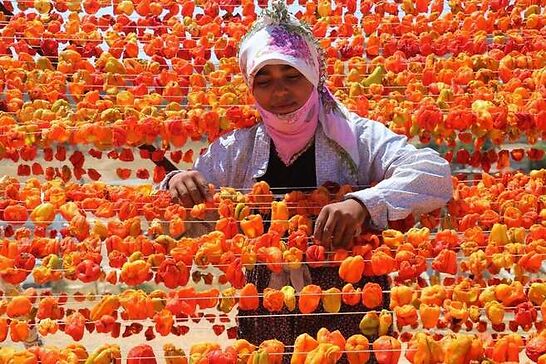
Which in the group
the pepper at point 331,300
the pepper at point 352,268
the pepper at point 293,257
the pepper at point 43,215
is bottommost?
the pepper at point 331,300

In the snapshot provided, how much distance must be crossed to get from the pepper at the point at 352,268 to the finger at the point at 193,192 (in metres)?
0.49

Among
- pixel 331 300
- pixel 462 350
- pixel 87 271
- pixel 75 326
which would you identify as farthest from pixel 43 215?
pixel 462 350

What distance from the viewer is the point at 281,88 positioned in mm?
2496

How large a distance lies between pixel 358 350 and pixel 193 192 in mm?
746

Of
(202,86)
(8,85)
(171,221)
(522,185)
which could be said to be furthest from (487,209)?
(8,85)

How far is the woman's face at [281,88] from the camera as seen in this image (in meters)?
2.49

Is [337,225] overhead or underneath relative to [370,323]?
overhead

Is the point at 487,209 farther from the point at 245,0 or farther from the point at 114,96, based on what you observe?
the point at 245,0

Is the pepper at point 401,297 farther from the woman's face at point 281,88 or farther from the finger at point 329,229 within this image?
the woman's face at point 281,88

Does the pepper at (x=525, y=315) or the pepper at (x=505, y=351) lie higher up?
the pepper at (x=525, y=315)

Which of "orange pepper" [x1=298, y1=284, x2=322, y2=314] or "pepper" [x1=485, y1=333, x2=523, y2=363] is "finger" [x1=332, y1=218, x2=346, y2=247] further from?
"pepper" [x1=485, y1=333, x2=523, y2=363]

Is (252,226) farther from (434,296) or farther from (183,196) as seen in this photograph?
(434,296)

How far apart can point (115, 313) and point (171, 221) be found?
0.38 m

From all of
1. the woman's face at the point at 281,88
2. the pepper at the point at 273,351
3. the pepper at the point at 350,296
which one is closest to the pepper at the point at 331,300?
the pepper at the point at 350,296
